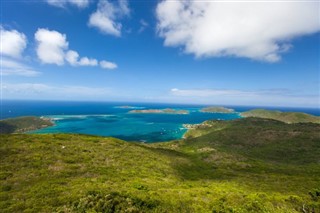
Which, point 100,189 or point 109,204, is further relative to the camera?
point 100,189

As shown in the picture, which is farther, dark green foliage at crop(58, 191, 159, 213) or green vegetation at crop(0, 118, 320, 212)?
green vegetation at crop(0, 118, 320, 212)

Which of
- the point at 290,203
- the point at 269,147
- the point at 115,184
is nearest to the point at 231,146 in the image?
the point at 269,147

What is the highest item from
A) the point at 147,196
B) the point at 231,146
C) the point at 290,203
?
the point at 147,196

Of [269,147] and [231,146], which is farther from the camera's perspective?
[231,146]

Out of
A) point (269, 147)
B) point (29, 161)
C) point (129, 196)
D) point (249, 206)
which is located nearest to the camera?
point (129, 196)

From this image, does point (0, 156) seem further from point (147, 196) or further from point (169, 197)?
point (169, 197)

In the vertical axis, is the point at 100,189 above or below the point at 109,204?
below

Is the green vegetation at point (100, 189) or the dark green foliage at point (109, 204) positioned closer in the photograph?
the dark green foliage at point (109, 204)

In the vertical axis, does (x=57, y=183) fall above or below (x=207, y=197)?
above

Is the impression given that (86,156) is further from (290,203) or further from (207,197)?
(290,203)

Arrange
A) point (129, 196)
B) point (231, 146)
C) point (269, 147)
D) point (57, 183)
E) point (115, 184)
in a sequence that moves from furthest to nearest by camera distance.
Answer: point (231, 146) → point (269, 147) → point (115, 184) → point (57, 183) → point (129, 196)
